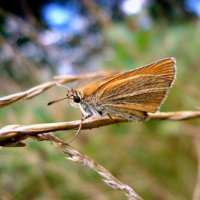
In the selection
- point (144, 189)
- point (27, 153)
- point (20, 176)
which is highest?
point (27, 153)

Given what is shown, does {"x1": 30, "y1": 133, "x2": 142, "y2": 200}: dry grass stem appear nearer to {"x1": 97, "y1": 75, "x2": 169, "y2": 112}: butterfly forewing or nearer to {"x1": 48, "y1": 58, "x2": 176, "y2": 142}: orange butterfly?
{"x1": 48, "y1": 58, "x2": 176, "y2": 142}: orange butterfly

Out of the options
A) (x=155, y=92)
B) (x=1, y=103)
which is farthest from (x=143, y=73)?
(x=1, y=103)

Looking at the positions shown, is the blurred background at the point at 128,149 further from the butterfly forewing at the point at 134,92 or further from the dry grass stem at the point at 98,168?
the dry grass stem at the point at 98,168

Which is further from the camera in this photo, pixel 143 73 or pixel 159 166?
pixel 159 166

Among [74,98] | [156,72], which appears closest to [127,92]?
[156,72]

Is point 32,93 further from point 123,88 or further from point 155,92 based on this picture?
point 155,92

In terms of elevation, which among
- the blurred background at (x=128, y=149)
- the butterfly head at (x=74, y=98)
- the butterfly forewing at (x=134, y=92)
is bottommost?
the blurred background at (x=128, y=149)

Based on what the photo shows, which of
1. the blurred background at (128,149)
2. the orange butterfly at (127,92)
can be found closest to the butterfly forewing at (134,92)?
the orange butterfly at (127,92)

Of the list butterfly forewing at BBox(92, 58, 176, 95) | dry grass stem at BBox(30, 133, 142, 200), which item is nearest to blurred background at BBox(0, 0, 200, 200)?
butterfly forewing at BBox(92, 58, 176, 95)

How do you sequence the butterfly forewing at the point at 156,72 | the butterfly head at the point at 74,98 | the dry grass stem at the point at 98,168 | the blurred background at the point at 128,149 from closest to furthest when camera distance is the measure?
the dry grass stem at the point at 98,168
the butterfly forewing at the point at 156,72
the butterfly head at the point at 74,98
the blurred background at the point at 128,149
